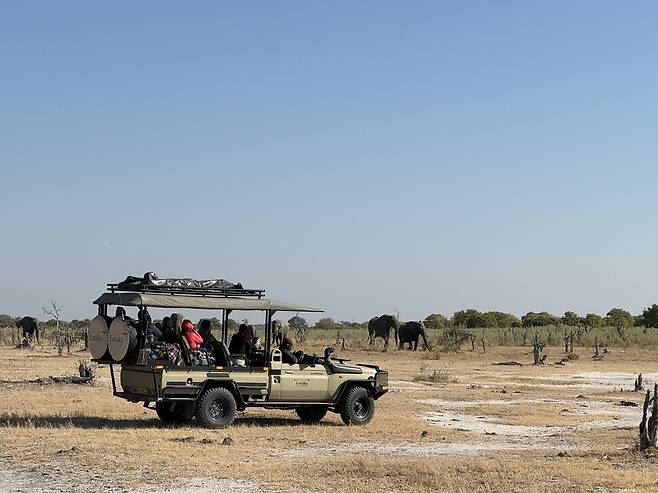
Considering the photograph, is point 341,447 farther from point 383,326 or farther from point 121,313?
point 383,326

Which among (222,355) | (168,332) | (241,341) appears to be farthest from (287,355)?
(168,332)

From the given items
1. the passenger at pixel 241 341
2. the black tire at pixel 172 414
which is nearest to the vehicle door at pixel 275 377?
the passenger at pixel 241 341

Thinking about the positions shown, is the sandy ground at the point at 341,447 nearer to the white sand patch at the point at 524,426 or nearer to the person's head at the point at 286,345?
the white sand patch at the point at 524,426

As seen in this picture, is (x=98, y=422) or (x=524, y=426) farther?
(x=524, y=426)

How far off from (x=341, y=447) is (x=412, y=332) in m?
44.3

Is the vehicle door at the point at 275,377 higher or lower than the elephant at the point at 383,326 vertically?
lower

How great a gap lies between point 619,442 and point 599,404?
29.4 feet

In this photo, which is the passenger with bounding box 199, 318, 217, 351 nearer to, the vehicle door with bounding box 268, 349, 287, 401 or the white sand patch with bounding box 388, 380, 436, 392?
the vehicle door with bounding box 268, 349, 287, 401

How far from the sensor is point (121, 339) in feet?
64.1

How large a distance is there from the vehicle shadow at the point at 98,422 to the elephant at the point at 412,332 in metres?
39.6

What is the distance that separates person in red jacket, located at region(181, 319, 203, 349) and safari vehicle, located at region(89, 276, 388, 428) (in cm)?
28

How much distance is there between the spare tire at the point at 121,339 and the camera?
19.5 metres

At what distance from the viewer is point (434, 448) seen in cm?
1836

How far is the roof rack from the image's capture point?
64.8 feet
